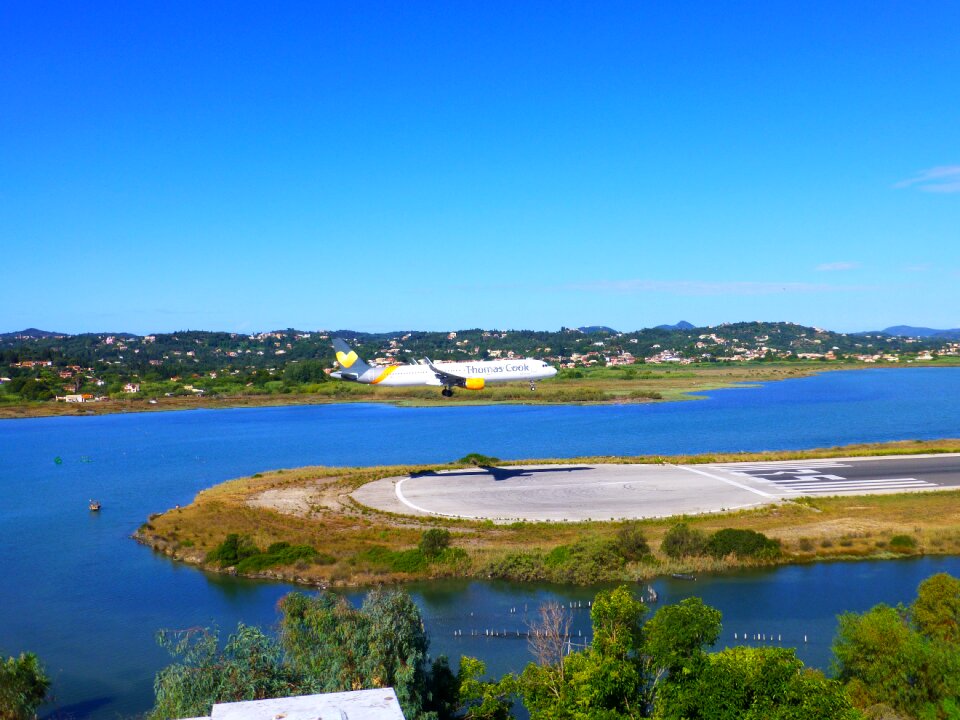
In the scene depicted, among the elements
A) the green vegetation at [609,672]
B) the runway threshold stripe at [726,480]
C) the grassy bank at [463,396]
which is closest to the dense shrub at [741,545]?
the runway threshold stripe at [726,480]

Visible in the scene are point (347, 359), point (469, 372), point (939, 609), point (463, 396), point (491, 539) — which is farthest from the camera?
point (463, 396)

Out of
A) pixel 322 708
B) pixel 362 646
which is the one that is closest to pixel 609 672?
pixel 322 708

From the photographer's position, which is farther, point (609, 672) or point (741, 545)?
point (741, 545)

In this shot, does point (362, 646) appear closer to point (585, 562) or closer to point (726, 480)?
point (585, 562)

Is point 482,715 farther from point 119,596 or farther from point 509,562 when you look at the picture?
point 119,596

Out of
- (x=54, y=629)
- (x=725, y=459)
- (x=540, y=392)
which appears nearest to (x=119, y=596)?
(x=54, y=629)

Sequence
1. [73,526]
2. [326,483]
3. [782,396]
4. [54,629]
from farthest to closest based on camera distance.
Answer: [782,396], [326,483], [73,526], [54,629]

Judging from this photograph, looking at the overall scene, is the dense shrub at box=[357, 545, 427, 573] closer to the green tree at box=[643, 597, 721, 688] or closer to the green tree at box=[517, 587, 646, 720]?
the green tree at box=[517, 587, 646, 720]
